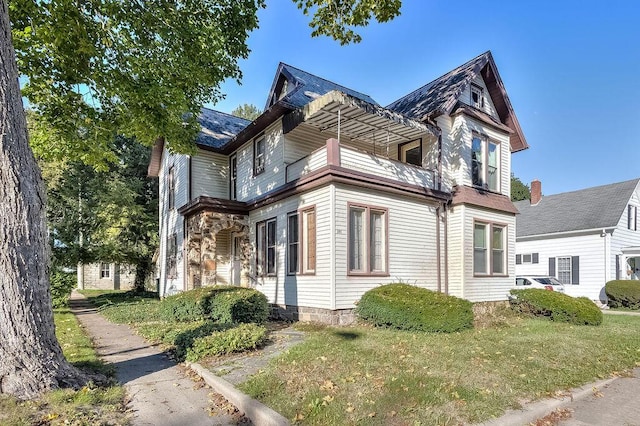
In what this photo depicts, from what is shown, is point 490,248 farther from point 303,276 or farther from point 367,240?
point 303,276

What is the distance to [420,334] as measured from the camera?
29.8 ft

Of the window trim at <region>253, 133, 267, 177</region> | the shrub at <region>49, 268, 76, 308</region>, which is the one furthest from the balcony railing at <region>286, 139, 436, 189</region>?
the shrub at <region>49, 268, 76, 308</region>

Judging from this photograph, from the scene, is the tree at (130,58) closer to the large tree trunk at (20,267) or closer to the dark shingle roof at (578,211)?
the large tree trunk at (20,267)

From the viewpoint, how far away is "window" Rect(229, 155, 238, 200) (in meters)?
16.0

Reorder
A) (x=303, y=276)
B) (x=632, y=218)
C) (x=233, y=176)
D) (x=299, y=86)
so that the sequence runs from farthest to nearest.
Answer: (x=632, y=218), (x=233, y=176), (x=299, y=86), (x=303, y=276)

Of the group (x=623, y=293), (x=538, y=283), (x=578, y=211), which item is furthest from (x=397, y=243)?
(x=578, y=211)

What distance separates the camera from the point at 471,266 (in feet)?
43.2

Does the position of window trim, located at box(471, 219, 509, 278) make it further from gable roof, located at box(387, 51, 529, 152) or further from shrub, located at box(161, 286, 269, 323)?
shrub, located at box(161, 286, 269, 323)

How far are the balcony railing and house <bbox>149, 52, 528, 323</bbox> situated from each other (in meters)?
0.04

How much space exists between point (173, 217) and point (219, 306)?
32.8 feet

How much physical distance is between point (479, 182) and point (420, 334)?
706cm

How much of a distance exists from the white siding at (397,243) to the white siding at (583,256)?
12.9 m

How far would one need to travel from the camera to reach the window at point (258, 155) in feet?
46.0

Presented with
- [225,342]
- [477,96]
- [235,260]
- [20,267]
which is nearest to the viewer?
[20,267]
